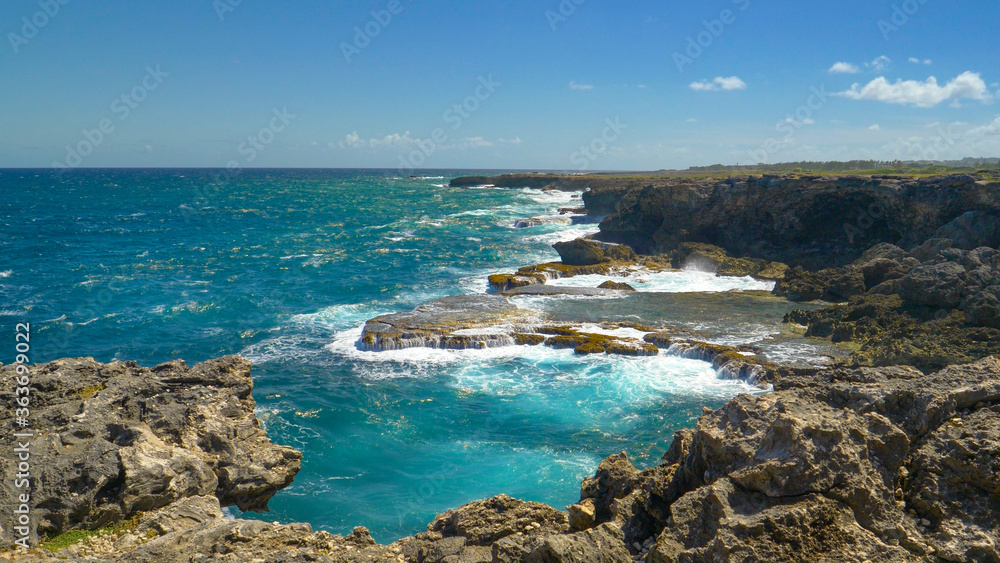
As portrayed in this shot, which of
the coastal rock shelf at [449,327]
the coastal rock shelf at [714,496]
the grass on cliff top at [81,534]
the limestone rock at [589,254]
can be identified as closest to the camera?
the coastal rock shelf at [714,496]

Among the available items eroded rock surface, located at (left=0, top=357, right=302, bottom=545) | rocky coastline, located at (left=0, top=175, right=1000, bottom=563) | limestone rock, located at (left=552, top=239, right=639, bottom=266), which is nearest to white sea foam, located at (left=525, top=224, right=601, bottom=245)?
limestone rock, located at (left=552, top=239, right=639, bottom=266)

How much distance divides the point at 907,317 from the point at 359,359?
26.5 meters

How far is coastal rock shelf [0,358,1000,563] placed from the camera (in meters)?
7.44

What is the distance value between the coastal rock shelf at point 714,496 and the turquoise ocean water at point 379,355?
245 inches

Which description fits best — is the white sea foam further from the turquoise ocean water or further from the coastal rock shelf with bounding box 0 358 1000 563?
the coastal rock shelf with bounding box 0 358 1000 563

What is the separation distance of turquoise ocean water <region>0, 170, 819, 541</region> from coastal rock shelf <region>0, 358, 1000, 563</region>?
6215 millimetres

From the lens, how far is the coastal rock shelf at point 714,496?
7.44 m

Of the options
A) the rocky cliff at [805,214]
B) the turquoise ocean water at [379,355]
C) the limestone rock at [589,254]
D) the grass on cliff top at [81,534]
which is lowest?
the turquoise ocean water at [379,355]

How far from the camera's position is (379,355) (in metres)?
28.9

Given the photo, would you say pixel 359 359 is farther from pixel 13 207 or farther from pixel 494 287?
pixel 13 207

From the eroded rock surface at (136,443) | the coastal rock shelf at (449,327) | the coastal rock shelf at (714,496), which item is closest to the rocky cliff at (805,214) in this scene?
the coastal rock shelf at (449,327)

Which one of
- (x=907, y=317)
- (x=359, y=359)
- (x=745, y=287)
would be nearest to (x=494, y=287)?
(x=359, y=359)

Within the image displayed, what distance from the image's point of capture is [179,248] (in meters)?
62.3

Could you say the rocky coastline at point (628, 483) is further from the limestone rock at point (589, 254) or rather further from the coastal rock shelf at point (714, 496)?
the limestone rock at point (589, 254)
